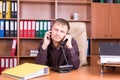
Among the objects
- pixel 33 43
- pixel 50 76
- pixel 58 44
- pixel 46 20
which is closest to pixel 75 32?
pixel 58 44

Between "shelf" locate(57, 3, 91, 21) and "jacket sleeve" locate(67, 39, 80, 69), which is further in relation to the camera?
"shelf" locate(57, 3, 91, 21)

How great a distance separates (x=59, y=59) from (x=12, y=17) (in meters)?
1.93

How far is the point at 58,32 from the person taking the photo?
2.00m

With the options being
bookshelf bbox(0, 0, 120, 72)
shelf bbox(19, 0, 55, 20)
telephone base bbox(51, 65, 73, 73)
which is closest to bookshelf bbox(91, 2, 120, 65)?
bookshelf bbox(0, 0, 120, 72)

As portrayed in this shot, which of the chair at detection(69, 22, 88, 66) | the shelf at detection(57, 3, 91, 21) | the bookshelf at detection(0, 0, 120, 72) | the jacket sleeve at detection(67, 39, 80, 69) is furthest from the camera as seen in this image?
the shelf at detection(57, 3, 91, 21)

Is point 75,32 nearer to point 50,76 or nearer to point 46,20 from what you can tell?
point 50,76

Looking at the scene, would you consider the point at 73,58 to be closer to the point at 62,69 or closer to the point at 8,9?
the point at 62,69

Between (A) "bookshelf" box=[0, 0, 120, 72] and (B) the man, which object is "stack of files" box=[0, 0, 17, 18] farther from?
(B) the man

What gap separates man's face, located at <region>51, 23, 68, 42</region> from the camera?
199 cm

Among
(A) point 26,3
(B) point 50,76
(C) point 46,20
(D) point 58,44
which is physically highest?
(A) point 26,3

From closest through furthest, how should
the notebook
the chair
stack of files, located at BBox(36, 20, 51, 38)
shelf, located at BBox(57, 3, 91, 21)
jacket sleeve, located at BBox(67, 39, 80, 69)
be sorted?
the notebook
jacket sleeve, located at BBox(67, 39, 80, 69)
the chair
stack of files, located at BBox(36, 20, 51, 38)
shelf, located at BBox(57, 3, 91, 21)

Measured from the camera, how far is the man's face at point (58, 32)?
1.99 m

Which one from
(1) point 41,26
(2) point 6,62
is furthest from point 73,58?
(2) point 6,62

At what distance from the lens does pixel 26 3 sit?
13.0 ft
